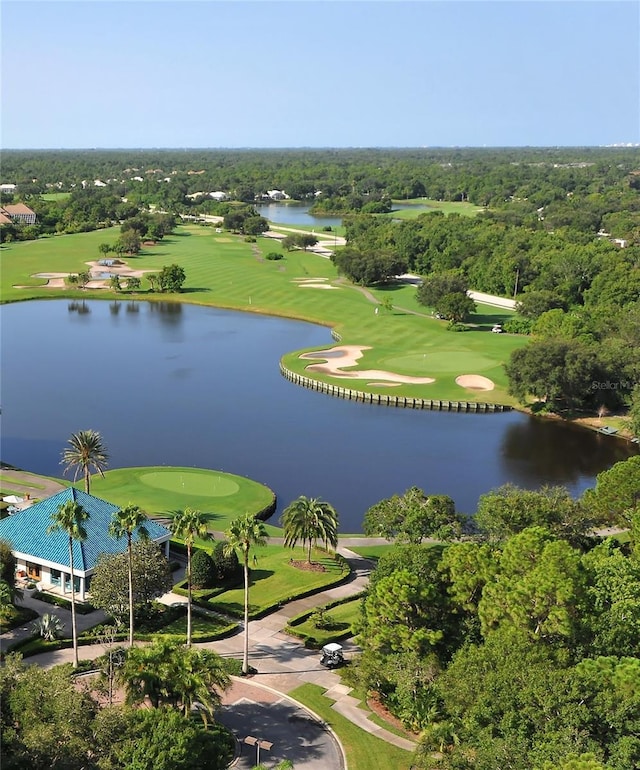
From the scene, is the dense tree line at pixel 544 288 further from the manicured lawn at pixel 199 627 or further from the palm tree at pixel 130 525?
the palm tree at pixel 130 525

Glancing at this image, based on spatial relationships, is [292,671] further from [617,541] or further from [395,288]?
[395,288]

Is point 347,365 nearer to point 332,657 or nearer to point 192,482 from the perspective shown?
point 192,482

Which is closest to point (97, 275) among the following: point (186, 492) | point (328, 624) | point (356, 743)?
point (186, 492)

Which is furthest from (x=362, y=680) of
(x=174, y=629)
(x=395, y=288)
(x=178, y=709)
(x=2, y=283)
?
(x=2, y=283)

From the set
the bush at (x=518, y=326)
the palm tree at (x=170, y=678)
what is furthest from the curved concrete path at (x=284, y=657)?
the bush at (x=518, y=326)

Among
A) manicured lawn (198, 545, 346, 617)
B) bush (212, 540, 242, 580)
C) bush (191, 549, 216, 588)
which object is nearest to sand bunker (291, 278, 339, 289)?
manicured lawn (198, 545, 346, 617)
